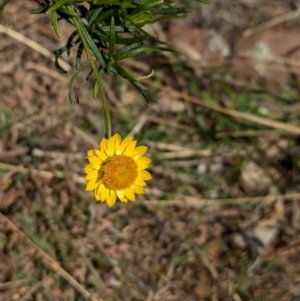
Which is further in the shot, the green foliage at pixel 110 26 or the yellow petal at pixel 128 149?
the yellow petal at pixel 128 149

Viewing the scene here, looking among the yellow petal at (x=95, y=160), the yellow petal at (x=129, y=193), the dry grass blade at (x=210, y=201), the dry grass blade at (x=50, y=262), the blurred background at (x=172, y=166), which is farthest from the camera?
the dry grass blade at (x=210, y=201)

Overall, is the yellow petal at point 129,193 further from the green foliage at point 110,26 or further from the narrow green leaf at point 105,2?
the narrow green leaf at point 105,2

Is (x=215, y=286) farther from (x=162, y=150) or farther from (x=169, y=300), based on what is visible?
(x=162, y=150)

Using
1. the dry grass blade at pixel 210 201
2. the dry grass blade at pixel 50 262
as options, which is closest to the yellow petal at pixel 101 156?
the dry grass blade at pixel 50 262

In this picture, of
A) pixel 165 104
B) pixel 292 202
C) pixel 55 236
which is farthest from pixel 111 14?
pixel 292 202

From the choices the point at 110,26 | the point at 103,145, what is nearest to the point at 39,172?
the point at 103,145
